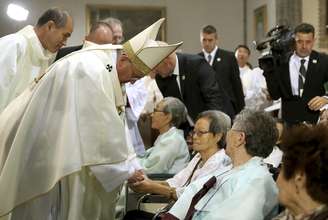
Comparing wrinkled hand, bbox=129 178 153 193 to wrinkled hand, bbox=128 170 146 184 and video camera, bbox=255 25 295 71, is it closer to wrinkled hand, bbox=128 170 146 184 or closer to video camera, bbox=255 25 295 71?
wrinkled hand, bbox=128 170 146 184

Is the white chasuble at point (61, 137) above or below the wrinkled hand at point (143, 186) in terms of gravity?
above

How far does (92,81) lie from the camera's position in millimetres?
2875

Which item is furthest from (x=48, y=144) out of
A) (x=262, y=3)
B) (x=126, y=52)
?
(x=262, y=3)

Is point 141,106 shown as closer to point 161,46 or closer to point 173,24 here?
point 161,46

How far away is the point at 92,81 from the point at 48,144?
0.38m

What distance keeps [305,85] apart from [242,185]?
7.41ft

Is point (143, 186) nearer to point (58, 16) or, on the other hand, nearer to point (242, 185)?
point (242, 185)

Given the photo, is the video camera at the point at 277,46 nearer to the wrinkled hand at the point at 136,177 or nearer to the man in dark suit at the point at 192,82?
the man in dark suit at the point at 192,82

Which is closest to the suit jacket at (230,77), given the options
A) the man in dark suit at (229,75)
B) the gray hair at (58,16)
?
the man in dark suit at (229,75)

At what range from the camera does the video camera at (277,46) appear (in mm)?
4262

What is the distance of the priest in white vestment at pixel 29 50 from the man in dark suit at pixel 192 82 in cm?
109

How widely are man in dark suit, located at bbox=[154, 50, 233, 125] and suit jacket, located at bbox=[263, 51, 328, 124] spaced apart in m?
0.48

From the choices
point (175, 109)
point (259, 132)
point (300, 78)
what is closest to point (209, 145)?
point (259, 132)

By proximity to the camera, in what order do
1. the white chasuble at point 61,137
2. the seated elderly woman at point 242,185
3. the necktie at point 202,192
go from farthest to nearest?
1. the white chasuble at point 61,137
2. the necktie at point 202,192
3. the seated elderly woman at point 242,185
